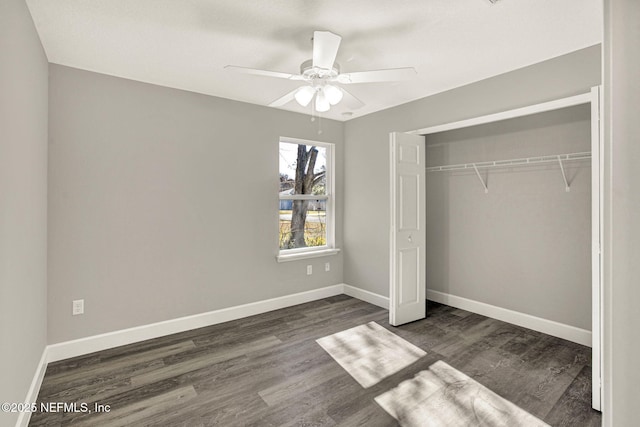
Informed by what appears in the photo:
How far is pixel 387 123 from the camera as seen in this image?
166 inches

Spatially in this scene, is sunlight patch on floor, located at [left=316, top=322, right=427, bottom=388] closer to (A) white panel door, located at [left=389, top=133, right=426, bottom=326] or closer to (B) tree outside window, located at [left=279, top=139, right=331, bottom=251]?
(A) white panel door, located at [left=389, top=133, right=426, bottom=326]

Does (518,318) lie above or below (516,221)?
below

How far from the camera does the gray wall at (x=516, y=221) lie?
3.13m

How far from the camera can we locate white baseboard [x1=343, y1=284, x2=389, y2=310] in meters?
4.24

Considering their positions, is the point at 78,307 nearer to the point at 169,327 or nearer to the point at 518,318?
the point at 169,327

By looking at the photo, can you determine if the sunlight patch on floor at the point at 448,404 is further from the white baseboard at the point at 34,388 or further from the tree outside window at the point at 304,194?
the tree outside window at the point at 304,194

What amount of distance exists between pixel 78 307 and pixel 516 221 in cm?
439

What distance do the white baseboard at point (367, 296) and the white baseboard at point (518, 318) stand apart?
0.68m

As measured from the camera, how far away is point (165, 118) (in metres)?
3.35

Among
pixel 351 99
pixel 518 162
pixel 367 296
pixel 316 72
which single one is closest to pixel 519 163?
pixel 518 162

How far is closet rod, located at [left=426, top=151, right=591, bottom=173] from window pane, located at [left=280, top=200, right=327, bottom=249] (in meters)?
1.61

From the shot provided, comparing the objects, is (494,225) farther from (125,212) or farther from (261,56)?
(125,212)
